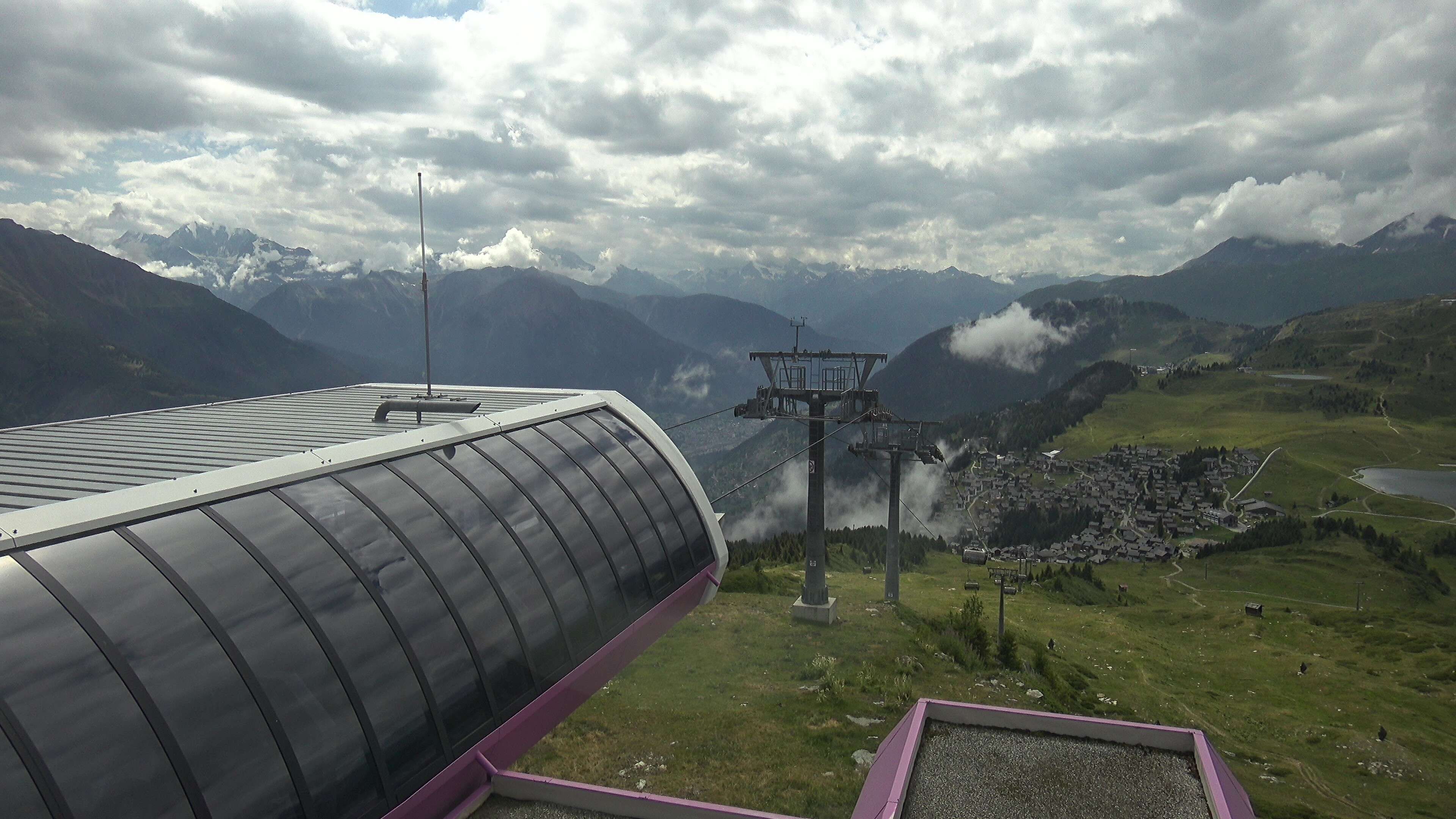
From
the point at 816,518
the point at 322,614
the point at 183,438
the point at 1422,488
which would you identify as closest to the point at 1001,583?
the point at 816,518

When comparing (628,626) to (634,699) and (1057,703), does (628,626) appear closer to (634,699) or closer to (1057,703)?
(634,699)

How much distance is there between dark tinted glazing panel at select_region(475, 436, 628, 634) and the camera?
17.3m

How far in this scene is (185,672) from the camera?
9188 millimetres

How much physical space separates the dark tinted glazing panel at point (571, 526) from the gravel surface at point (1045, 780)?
25.2 ft

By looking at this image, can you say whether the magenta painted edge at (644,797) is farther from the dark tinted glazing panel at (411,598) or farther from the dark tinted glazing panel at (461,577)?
the dark tinted glazing panel at (411,598)

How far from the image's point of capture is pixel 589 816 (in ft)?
47.6

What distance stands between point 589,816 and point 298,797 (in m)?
6.27

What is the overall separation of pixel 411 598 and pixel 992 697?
2568 centimetres

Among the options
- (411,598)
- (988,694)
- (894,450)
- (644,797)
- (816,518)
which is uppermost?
(411,598)

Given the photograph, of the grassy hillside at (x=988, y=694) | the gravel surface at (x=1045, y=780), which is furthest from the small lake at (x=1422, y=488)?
the gravel surface at (x=1045, y=780)

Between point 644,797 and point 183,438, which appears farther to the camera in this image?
point 183,438

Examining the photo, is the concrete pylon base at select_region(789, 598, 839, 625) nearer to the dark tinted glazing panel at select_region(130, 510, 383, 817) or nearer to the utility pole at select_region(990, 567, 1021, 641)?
the utility pole at select_region(990, 567, 1021, 641)

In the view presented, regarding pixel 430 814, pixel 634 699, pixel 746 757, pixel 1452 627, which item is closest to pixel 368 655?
pixel 430 814

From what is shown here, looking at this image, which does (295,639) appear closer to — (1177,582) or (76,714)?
(76,714)
